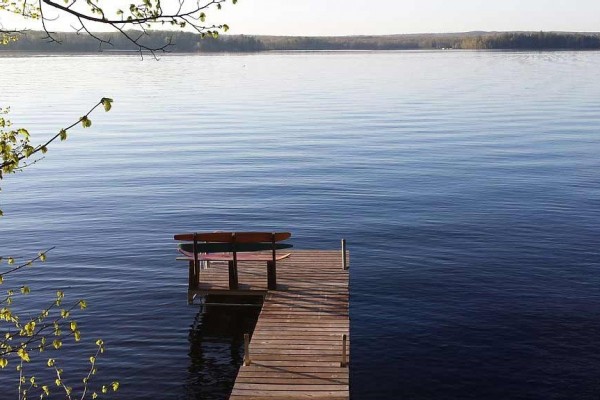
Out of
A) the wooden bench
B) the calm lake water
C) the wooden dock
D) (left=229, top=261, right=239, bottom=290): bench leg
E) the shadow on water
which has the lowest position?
the shadow on water

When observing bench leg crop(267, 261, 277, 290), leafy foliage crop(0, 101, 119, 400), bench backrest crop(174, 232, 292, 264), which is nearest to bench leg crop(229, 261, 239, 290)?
bench backrest crop(174, 232, 292, 264)

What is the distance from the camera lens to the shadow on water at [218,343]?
17359 millimetres

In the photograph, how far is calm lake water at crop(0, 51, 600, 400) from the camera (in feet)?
60.3

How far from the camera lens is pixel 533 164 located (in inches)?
1821

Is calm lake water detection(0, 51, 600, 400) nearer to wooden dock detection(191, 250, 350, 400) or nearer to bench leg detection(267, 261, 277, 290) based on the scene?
wooden dock detection(191, 250, 350, 400)

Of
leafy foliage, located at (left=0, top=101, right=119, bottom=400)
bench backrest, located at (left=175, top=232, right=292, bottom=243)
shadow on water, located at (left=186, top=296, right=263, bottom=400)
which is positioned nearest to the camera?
leafy foliage, located at (left=0, top=101, right=119, bottom=400)

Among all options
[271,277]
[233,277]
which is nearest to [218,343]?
[233,277]

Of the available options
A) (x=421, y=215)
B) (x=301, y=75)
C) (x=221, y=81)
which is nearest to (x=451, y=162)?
(x=421, y=215)

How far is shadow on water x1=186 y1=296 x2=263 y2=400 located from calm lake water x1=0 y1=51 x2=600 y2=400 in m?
0.08

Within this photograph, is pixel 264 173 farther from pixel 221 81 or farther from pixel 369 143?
pixel 221 81

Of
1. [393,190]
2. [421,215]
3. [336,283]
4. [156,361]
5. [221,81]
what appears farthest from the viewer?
[221,81]

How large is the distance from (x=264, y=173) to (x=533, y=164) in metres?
16.3

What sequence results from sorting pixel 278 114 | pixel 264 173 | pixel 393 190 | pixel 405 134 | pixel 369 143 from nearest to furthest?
pixel 393 190, pixel 264 173, pixel 369 143, pixel 405 134, pixel 278 114

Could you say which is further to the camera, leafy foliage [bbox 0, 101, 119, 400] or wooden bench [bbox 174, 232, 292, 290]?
wooden bench [bbox 174, 232, 292, 290]
